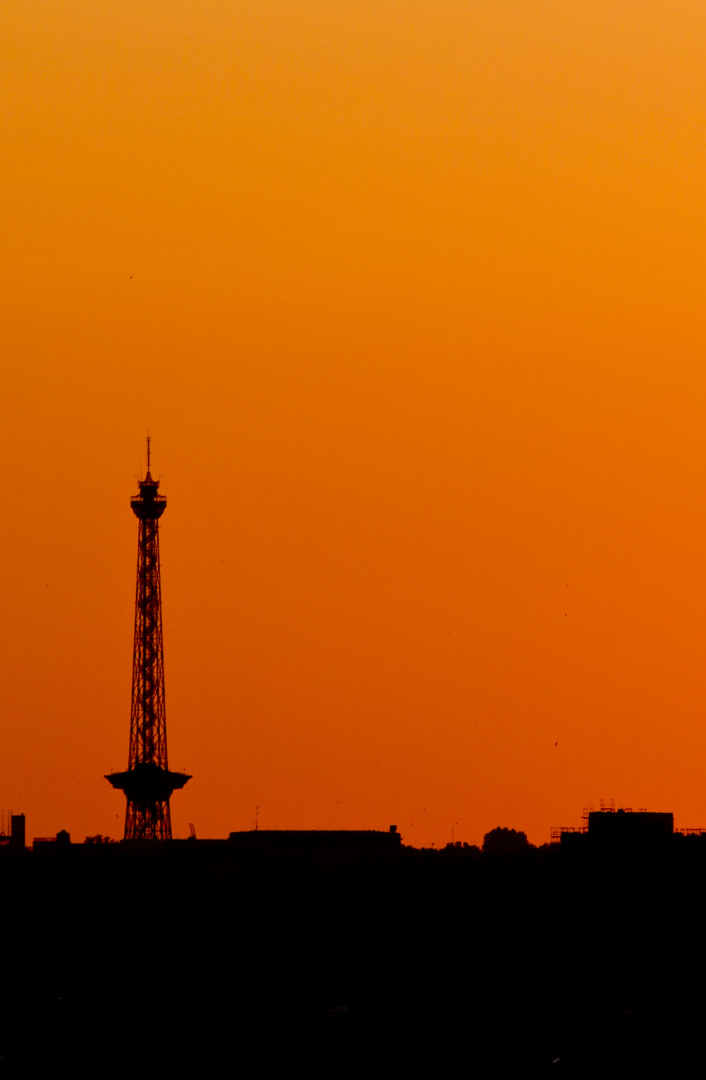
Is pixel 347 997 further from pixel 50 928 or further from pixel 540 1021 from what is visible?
pixel 50 928

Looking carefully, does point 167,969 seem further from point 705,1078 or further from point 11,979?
point 705,1078

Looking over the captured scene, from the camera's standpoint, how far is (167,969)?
6358 inches

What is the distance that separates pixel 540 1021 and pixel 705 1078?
17.2 metres

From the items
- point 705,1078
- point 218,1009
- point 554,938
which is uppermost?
point 554,938

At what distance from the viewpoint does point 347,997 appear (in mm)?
139125

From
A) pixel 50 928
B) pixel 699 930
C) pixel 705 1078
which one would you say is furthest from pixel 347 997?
pixel 50 928

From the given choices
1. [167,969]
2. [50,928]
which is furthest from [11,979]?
[50,928]

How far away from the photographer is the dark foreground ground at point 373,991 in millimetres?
Result: 118000

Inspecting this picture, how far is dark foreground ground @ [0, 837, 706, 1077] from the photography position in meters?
118

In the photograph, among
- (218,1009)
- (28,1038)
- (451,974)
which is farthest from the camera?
(451,974)

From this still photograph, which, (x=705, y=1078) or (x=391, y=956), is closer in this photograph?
(x=705, y=1078)

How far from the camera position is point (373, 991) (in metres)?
140

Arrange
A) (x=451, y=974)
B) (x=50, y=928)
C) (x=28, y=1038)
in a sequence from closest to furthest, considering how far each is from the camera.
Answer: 1. (x=28, y=1038)
2. (x=451, y=974)
3. (x=50, y=928)

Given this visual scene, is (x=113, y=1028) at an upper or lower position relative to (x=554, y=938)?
lower
